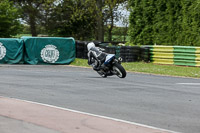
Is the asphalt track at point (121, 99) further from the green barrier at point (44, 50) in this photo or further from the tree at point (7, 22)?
the tree at point (7, 22)

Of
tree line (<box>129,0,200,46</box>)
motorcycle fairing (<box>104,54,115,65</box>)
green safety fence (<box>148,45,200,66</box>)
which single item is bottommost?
green safety fence (<box>148,45,200,66</box>)

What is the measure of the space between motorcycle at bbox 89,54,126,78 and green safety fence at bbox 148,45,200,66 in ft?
27.3

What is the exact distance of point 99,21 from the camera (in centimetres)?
4369

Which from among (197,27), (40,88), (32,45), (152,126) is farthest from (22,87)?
(197,27)

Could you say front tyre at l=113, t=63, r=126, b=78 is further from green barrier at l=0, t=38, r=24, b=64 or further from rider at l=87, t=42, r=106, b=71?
green barrier at l=0, t=38, r=24, b=64

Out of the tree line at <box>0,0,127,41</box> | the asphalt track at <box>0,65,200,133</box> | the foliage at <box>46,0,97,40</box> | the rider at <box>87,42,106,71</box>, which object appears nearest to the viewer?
the asphalt track at <box>0,65,200,133</box>

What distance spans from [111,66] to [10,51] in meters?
9.72

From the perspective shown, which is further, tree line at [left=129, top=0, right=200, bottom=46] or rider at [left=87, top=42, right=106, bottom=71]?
tree line at [left=129, top=0, right=200, bottom=46]

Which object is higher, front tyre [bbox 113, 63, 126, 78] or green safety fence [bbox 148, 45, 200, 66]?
front tyre [bbox 113, 63, 126, 78]

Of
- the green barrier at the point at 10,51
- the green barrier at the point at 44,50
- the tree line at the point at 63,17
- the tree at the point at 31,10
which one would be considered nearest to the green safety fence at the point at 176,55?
the green barrier at the point at 44,50

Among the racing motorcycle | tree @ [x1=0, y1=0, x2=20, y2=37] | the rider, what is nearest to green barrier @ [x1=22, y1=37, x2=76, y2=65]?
the rider

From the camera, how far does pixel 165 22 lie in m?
27.7

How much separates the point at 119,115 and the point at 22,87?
191 inches

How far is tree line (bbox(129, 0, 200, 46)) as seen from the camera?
25203 mm
